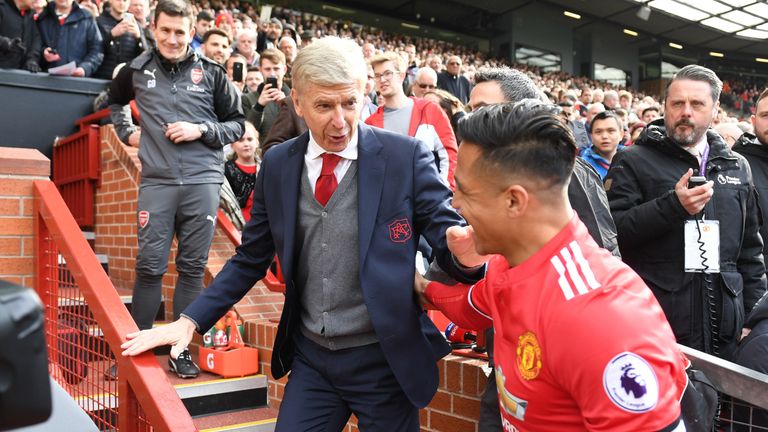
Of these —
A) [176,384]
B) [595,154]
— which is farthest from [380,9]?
[176,384]

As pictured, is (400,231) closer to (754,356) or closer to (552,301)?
(552,301)

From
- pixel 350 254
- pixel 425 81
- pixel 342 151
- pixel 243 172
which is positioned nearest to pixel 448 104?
pixel 425 81

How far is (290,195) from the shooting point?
2102mm

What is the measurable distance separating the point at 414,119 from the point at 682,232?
78.3 inches

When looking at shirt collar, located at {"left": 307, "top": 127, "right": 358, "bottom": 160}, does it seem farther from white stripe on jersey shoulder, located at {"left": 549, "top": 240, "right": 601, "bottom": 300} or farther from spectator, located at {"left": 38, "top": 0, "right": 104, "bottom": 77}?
spectator, located at {"left": 38, "top": 0, "right": 104, "bottom": 77}

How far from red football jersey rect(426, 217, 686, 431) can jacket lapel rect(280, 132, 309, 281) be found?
756 millimetres

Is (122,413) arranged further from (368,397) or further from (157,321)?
(157,321)

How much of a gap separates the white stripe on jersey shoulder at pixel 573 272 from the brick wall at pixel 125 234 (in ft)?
11.6

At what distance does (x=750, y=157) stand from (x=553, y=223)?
282 centimetres

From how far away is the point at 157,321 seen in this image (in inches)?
192

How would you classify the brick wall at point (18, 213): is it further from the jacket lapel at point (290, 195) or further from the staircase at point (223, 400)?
the jacket lapel at point (290, 195)

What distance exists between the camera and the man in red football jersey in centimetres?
117

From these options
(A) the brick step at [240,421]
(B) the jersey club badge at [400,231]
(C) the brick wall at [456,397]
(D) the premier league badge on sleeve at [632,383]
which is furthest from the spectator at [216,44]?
(D) the premier league badge on sleeve at [632,383]

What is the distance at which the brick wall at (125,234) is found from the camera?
4848 mm
